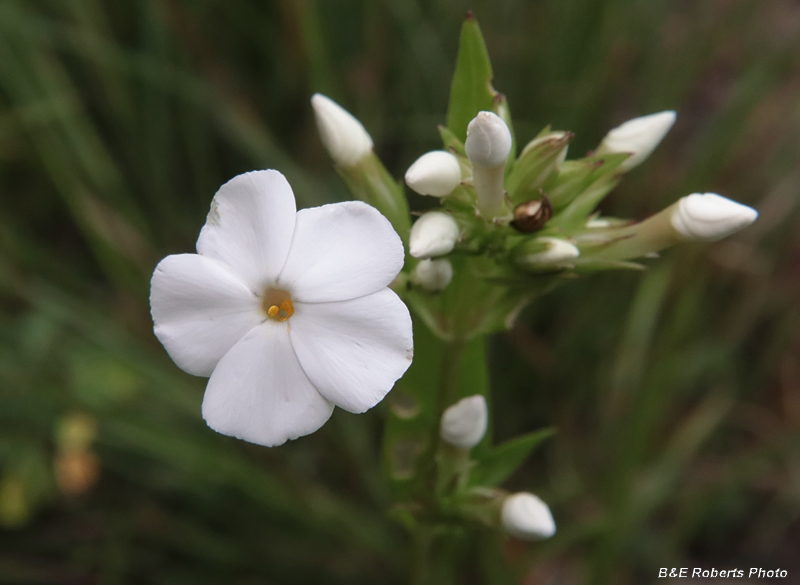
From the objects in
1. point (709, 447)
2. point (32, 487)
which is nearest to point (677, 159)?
point (709, 447)

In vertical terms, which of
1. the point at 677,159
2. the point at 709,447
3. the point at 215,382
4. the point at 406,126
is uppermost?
the point at 677,159

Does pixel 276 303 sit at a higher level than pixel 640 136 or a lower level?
lower

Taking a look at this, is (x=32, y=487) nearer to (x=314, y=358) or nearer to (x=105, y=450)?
(x=105, y=450)

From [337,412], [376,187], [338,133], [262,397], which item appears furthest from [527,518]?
[337,412]

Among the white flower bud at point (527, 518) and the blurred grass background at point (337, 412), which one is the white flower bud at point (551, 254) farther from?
the blurred grass background at point (337, 412)

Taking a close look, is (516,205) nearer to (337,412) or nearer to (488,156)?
(488,156)

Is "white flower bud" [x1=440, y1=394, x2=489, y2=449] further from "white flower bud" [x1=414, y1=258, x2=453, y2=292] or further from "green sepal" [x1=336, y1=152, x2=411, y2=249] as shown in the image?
"green sepal" [x1=336, y1=152, x2=411, y2=249]
